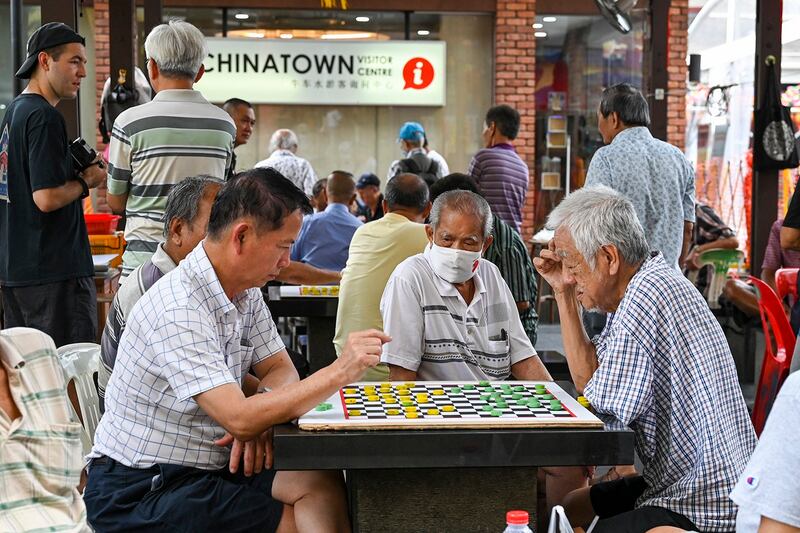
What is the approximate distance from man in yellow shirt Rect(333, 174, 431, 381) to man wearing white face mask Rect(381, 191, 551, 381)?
866mm

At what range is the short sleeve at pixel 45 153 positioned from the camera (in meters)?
4.37

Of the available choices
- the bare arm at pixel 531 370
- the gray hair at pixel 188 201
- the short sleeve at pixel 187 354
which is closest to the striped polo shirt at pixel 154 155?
the gray hair at pixel 188 201

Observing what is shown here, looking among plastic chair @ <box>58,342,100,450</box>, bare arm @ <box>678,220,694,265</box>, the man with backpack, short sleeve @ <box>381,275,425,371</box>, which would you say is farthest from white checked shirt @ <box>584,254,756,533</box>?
the man with backpack

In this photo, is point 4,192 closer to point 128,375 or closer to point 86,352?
point 86,352

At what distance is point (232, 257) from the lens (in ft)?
8.93

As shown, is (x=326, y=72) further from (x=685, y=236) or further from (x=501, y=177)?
(x=685, y=236)

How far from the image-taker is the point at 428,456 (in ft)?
7.97

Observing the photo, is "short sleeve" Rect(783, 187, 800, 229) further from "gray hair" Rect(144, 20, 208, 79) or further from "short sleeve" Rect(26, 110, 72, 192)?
"short sleeve" Rect(26, 110, 72, 192)

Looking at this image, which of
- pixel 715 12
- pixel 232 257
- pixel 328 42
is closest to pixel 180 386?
pixel 232 257

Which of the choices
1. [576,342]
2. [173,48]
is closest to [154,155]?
[173,48]

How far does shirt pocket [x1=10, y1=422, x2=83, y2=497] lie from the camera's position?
7.36 ft

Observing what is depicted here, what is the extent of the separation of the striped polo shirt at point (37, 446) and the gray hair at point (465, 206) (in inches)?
63.9

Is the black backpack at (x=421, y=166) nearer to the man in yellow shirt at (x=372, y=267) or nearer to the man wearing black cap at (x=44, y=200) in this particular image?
the man in yellow shirt at (x=372, y=267)

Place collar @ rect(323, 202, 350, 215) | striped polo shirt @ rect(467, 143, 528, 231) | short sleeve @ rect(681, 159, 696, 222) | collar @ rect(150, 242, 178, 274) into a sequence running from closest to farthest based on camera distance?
collar @ rect(150, 242, 178, 274) < short sleeve @ rect(681, 159, 696, 222) < collar @ rect(323, 202, 350, 215) < striped polo shirt @ rect(467, 143, 528, 231)
